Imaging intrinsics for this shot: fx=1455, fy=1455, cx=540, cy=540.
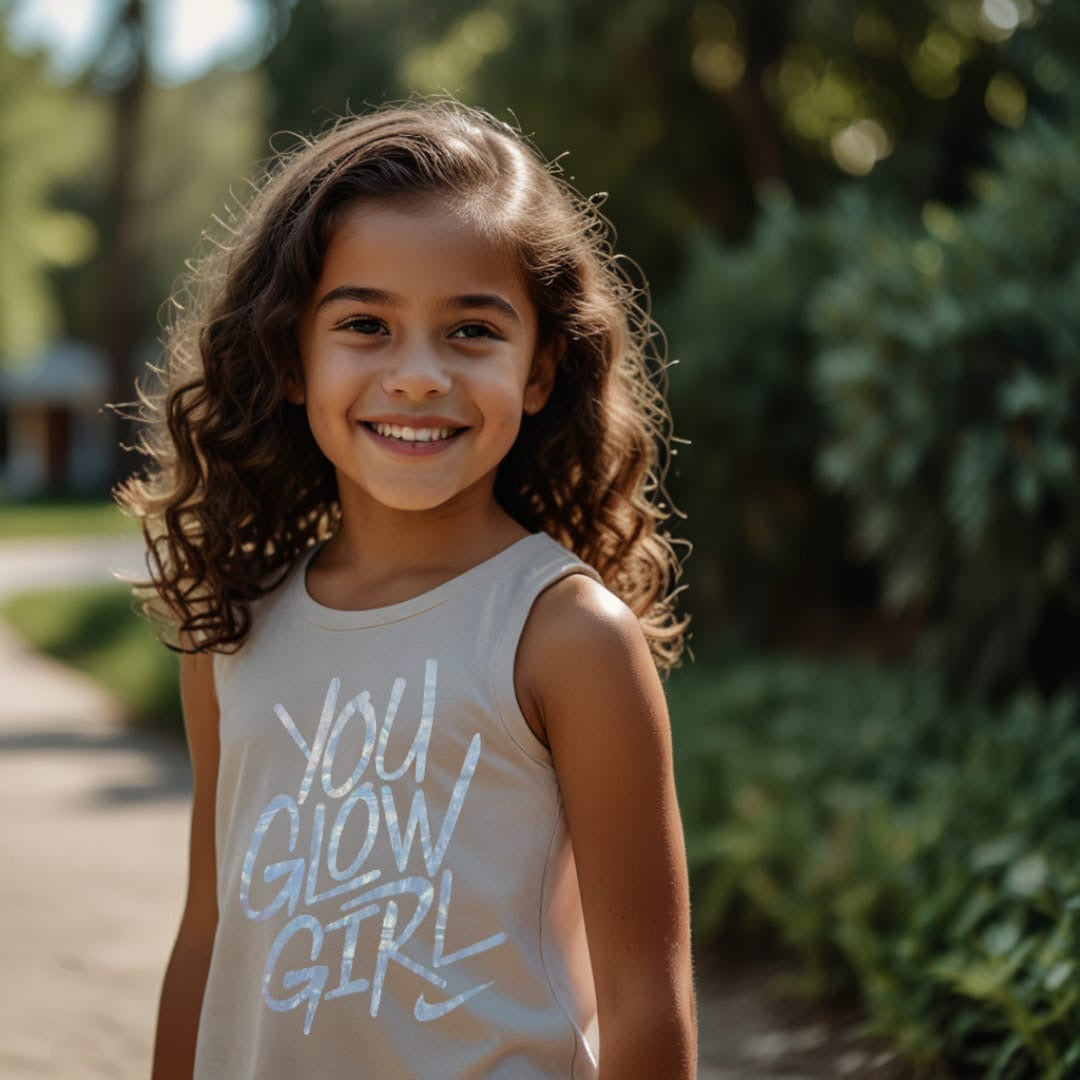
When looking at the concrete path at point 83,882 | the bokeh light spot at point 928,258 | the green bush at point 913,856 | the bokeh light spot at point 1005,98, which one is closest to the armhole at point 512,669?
the green bush at point 913,856

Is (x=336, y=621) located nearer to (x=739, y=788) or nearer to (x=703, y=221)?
(x=739, y=788)

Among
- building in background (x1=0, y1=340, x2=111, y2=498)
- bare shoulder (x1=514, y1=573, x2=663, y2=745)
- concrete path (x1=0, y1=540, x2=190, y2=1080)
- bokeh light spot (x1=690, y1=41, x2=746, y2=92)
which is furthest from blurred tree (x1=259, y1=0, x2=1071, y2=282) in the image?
building in background (x1=0, y1=340, x2=111, y2=498)

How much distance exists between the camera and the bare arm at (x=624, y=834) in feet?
5.20

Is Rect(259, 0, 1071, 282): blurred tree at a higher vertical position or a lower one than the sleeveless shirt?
higher

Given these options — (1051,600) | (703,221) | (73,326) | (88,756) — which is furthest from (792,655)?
(73,326)

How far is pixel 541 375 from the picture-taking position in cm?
205

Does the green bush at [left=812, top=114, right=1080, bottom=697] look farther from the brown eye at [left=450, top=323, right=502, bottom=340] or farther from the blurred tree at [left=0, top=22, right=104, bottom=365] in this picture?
the blurred tree at [left=0, top=22, right=104, bottom=365]

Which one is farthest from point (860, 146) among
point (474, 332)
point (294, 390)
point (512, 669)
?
point (512, 669)

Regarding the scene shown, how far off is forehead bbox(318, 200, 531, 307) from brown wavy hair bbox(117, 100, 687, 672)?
39mm

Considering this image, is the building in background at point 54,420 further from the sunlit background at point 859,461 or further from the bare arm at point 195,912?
the bare arm at point 195,912

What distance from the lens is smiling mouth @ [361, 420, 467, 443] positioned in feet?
5.93

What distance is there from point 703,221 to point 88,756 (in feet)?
15.3

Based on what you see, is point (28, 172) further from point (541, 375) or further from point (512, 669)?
point (512, 669)

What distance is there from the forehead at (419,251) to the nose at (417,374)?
7cm
